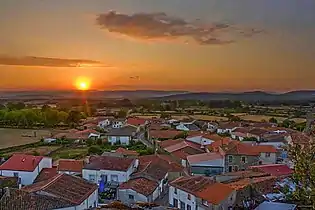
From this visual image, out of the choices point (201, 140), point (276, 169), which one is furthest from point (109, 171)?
point (201, 140)

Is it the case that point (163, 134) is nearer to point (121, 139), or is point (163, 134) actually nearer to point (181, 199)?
point (121, 139)

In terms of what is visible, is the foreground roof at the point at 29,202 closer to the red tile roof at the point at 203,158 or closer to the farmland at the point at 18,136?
the red tile roof at the point at 203,158

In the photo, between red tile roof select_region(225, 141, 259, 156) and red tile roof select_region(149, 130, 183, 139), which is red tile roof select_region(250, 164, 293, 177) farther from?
red tile roof select_region(149, 130, 183, 139)

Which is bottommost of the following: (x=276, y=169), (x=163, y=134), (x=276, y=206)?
(x=163, y=134)

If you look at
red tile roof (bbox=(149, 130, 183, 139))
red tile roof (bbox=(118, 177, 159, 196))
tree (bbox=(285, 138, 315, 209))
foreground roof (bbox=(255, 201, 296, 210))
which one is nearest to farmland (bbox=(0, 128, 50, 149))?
red tile roof (bbox=(149, 130, 183, 139))

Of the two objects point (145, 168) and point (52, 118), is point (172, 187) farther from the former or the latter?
point (52, 118)
